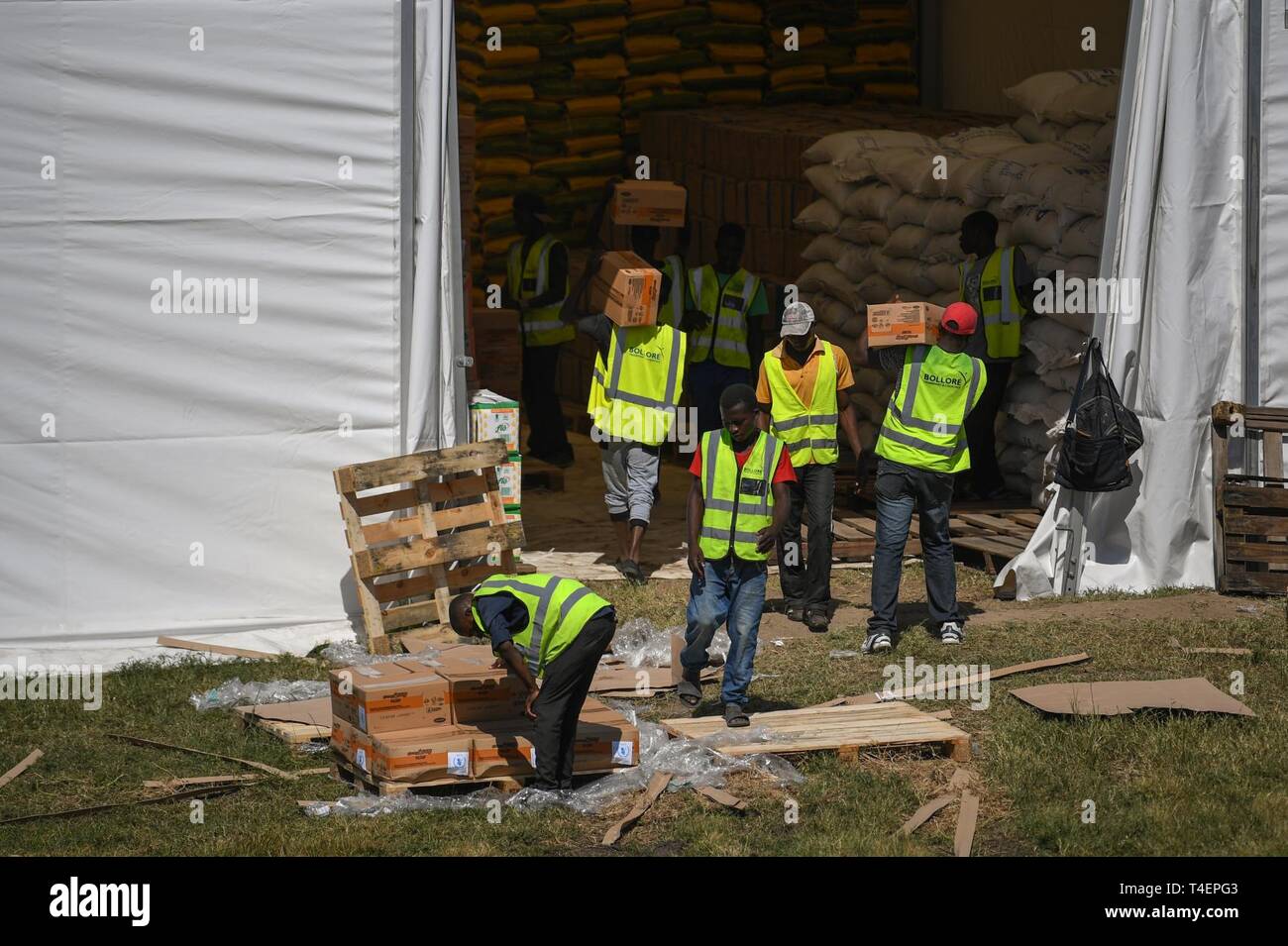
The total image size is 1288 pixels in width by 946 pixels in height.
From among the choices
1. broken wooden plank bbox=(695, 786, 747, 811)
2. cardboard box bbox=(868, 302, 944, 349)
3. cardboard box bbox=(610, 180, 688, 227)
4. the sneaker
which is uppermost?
cardboard box bbox=(610, 180, 688, 227)

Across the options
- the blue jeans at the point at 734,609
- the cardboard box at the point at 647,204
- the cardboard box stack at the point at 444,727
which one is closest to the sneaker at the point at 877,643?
the blue jeans at the point at 734,609

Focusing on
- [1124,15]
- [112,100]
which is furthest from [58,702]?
[1124,15]

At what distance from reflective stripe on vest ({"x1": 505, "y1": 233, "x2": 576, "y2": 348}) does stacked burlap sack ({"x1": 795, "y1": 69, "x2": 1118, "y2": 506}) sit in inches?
93.4

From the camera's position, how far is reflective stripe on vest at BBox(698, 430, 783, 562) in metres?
8.93

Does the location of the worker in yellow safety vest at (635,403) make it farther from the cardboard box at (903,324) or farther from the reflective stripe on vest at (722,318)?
the cardboard box at (903,324)

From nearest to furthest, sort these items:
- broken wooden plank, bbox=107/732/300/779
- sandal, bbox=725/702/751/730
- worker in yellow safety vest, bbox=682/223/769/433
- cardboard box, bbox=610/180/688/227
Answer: broken wooden plank, bbox=107/732/300/779, sandal, bbox=725/702/751/730, cardboard box, bbox=610/180/688/227, worker in yellow safety vest, bbox=682/223/769/433

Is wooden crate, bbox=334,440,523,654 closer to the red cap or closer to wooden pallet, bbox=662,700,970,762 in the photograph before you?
wooden pallet, bbox=662,700,970,762

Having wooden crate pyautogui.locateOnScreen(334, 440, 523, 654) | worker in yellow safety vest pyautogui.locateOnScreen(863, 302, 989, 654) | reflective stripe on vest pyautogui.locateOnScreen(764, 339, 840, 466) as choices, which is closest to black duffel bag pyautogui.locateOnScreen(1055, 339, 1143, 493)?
worker in yellow safety vest pyautogui.locateOnScreen(863, 302, 989, 654)

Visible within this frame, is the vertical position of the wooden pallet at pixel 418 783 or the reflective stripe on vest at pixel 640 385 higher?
the reflective stripe on vest at pixel 640 385

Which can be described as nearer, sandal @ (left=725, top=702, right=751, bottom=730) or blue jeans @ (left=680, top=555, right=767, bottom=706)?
sandal @ (left=725, top=702, right=751, bottom=730)

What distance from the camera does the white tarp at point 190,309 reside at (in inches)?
411

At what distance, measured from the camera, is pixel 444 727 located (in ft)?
26.7

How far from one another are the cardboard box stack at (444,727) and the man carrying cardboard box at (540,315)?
7824 mm

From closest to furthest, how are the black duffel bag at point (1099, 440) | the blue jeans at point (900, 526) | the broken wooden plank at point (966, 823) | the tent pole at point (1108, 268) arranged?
the broken wooden plank at point (966, 823), the blue jeans at point (900, 526), the black duffel bag at point (1099, 440), the tent pole at point (1108, 268)
